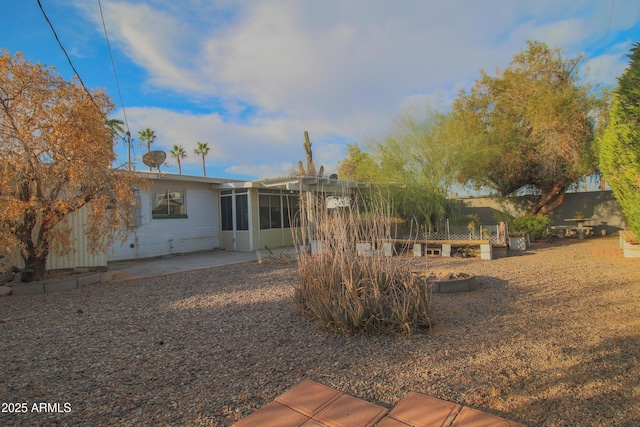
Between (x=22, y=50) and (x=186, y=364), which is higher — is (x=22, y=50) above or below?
above

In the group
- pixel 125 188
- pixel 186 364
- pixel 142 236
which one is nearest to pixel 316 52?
pixel 125 188

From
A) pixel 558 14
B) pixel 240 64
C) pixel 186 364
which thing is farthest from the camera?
pixel 240 64

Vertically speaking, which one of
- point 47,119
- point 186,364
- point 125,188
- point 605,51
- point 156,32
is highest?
point 605,51

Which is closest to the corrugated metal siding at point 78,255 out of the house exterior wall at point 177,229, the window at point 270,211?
the house exterior wall at point 177,229

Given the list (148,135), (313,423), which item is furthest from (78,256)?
(148,135)

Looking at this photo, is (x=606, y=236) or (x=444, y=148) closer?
(x=444, y=148)

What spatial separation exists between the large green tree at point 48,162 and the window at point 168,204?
475 centimetres

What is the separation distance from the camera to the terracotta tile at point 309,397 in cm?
209

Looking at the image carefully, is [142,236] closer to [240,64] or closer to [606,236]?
[240,64]

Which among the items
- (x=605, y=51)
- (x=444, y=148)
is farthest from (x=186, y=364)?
(x=605, y=51)

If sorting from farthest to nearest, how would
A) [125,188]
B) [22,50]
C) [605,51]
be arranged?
[605,51] → [125,188] → [22,50]

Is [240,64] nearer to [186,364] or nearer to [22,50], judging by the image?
[22,50]

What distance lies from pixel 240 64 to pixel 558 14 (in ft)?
27.0

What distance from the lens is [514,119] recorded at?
534 inches
